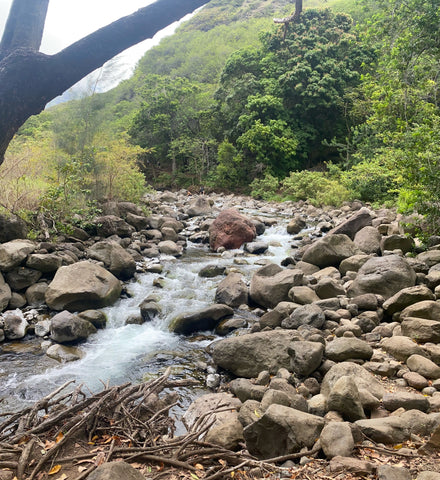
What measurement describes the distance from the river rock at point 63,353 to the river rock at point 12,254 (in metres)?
2.33

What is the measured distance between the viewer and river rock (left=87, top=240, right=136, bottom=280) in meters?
8.67

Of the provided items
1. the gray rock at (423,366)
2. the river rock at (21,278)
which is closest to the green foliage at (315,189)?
the river rock at (21,278)

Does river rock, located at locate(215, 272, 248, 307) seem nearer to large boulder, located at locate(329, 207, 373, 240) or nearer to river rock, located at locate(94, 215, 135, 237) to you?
large boulder, located at locate(329, 207, 373, 240)

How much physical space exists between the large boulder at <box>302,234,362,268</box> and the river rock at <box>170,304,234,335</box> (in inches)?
113

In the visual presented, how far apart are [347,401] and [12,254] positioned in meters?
6.60

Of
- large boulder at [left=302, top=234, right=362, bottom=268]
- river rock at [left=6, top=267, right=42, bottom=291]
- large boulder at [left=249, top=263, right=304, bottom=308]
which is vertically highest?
river rock at [left=6, top=267, right=42, bottom=291]

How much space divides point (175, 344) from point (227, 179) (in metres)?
19.7

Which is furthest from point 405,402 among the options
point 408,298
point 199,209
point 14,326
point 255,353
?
point 199,209

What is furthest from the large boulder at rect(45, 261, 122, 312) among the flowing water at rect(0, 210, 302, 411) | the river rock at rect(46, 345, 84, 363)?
the river rock at rect(46, 345, 84, 363)

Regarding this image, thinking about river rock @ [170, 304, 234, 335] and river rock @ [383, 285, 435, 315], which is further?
river rock @ [170, 304, 234, 335]

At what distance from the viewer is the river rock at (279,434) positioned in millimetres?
2670

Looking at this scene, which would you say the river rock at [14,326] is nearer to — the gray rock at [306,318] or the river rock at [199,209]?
the gray rock at [306,318]

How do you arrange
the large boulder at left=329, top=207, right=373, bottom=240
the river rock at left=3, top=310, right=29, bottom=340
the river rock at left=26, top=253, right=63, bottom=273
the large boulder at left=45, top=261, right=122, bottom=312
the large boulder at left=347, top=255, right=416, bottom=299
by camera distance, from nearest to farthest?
1. the large boulder at left=347, top=255, right=416, bottom=299
2. the river rock at left=3, top=310, right=29, bottom=340
3. the large boulder at left=45, top=261, right=122, bottom=312
4. the river rock at left=26, top=253, right=63, bottom=273
5. the large boulder at left=329, top=207, right=373, bottom=240

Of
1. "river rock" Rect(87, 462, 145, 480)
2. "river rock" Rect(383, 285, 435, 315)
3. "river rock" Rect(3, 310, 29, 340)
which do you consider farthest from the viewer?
"river rock" Rect(3, 310, 29, 340)
